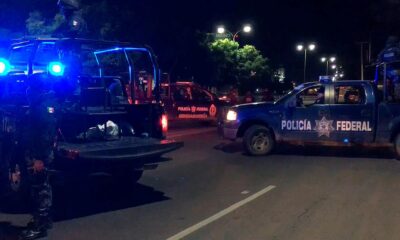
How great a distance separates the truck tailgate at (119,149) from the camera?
6.87m

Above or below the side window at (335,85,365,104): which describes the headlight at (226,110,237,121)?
below

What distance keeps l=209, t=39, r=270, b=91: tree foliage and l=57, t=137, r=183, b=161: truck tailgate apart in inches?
1049

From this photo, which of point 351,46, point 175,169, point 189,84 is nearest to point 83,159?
point 175,169

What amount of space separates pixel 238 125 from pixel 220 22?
34500 millimetres

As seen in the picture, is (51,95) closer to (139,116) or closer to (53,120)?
(53,120)

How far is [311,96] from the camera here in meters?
13.0

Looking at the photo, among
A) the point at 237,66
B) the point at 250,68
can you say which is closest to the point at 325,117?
the point at 237,66

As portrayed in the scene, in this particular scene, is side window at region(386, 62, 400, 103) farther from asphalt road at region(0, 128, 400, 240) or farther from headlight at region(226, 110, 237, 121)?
headlight at region(226, 110, 237, 121)

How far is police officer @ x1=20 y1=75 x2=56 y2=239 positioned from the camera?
6.08 m

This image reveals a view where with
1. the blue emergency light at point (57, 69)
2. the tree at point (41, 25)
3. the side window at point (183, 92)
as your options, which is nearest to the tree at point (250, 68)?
the side window at point (183, 92)

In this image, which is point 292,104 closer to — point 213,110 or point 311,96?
point 311,96

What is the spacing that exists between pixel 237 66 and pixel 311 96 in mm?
26641

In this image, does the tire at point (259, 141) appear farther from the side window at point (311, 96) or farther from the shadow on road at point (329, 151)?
the side window at point (311, 96)

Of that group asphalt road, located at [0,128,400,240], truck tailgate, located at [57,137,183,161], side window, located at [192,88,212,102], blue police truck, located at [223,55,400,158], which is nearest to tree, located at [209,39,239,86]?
side window, located at [192,88,212,102]
